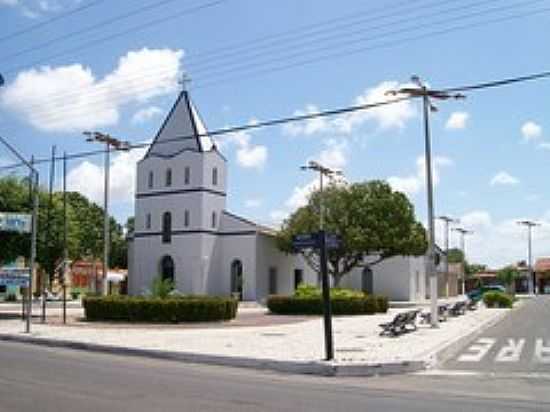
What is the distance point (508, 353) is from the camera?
21531 millimetres

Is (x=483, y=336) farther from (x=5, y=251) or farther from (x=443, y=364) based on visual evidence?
(x=5, y=251)

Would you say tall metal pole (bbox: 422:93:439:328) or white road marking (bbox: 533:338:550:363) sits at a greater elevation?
tall metal pole (bbox: 422:93:439:328)

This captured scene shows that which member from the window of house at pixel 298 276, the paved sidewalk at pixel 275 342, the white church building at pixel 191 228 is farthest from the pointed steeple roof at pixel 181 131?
the paved sidewalk at pixel 275 342

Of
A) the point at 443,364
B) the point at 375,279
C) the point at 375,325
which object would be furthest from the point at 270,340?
the point at 375,279

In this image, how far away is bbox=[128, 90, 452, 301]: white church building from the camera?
60.7 meters

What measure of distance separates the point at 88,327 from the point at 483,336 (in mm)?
14731

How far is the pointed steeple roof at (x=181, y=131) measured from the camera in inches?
2418

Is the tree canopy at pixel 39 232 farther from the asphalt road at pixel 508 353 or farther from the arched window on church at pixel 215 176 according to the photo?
the asphalt road at pixel 508 353

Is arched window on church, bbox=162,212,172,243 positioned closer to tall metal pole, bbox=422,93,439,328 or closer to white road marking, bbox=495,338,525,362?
tall metal pole, bbox=422,93,439,328

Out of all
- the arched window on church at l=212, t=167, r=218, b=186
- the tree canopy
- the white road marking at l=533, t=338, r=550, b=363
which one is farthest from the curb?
the arched window on church at l=212, t=167, r=218, b=186

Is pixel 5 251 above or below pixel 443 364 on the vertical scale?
above

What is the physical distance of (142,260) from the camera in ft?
207

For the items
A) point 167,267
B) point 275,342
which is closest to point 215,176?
point 167,267

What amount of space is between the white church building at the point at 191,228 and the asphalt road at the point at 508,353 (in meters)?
32.0
